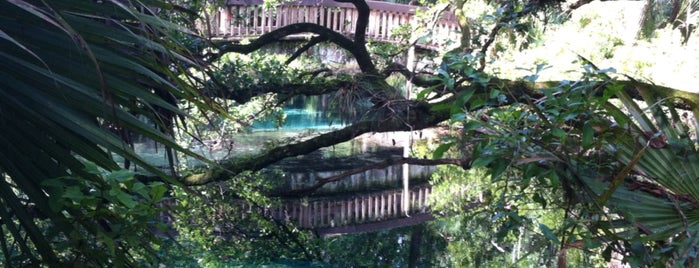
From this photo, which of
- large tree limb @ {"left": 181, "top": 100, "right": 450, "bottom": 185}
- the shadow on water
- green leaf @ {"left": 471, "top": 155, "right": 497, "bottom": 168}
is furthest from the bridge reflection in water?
green leaf @ {"left": 471, "top": 155, "right": 497, "bottom": 168}

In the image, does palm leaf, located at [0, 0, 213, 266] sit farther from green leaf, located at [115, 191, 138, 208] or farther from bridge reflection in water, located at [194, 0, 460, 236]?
bridge reflection in water, located at [194, 0, 460, 236]

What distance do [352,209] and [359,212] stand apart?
0.22 metres

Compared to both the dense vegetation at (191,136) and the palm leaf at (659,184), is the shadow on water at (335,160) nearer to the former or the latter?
the dense vegetation at (191,136)

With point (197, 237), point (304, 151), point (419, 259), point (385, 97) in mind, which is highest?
point (385, 97)

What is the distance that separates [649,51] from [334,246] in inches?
171

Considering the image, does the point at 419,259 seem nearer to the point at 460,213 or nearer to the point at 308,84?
the point at 460,213

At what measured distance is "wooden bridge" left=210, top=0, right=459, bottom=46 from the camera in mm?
8008

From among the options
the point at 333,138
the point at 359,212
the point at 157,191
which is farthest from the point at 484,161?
the point at 359,212

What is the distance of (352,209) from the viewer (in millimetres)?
10023

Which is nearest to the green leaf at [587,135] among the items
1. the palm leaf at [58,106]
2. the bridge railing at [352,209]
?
the palm leaf at [58,106]

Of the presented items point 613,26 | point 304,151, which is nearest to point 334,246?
point 304,151

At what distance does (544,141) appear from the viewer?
78.5 inches

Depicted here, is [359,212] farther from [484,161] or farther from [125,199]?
[125,199]

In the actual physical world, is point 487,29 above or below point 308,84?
above
